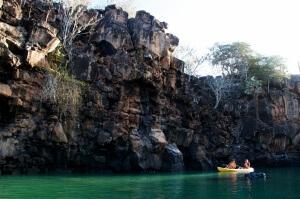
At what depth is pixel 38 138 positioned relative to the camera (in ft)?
78.2

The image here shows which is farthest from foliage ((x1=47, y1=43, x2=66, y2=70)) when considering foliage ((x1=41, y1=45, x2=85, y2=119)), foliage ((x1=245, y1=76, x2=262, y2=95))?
foliage ((x1=245, y1=76, x2=262, y2=95))

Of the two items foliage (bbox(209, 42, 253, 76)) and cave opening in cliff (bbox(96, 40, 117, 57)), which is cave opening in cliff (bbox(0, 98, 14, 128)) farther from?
foliage (bbox(209, 42, 253, 76))

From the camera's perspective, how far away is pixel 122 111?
28.9 m

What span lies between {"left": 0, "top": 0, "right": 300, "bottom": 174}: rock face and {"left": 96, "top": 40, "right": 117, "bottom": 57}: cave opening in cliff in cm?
10

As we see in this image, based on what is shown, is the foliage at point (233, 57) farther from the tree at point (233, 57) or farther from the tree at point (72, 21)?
the tree at point (72, 21)

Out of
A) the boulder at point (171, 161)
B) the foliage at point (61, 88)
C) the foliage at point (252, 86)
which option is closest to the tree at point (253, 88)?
the foliage at point (252, 86)

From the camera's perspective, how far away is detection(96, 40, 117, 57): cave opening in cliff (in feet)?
102

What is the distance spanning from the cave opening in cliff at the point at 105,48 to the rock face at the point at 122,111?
102 mm

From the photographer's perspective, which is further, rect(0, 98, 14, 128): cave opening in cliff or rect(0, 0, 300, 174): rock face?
rect(0, 0, 300, 174): rock face

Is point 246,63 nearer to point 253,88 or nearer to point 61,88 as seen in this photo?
point 253,88

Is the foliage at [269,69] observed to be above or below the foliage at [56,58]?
above

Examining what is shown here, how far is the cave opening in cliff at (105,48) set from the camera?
31109 mm

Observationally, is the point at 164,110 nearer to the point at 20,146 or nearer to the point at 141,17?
the point at 141,17

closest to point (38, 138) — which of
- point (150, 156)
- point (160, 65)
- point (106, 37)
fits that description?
point (150, 156)
